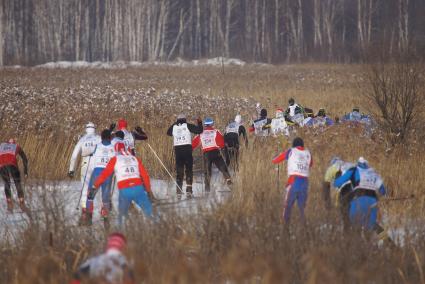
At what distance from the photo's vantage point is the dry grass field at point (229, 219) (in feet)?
25.6

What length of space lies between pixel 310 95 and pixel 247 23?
3454 centimetres

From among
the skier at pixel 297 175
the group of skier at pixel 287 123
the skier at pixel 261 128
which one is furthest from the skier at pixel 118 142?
the skier at pixel 261 128

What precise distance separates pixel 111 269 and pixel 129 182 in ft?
15.5

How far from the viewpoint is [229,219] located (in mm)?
9539

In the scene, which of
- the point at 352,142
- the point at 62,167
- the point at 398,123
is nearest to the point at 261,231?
the point at 352,142

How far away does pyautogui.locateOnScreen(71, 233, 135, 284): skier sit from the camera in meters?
6.43

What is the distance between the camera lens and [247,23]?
6366 centimetres

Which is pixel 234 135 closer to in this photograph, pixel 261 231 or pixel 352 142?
pixel 352 142

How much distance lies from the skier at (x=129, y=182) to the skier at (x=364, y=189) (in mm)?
2957

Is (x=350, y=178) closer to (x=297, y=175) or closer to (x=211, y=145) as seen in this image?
(x=297, y=175)

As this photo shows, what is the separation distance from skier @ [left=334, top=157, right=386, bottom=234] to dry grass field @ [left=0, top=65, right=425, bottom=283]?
351 millimetres

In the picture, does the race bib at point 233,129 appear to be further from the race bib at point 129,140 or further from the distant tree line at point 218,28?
the distant tree line at point 218,28

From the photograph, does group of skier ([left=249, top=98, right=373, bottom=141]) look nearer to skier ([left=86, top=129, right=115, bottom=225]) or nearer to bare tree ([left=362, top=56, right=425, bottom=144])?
bare tree ([left=362, top=56, right=425, bottom=144])

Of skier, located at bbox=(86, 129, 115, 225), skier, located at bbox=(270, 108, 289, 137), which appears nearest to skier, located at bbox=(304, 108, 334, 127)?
skier, located at bbox=(270, 108, 289, 137)
